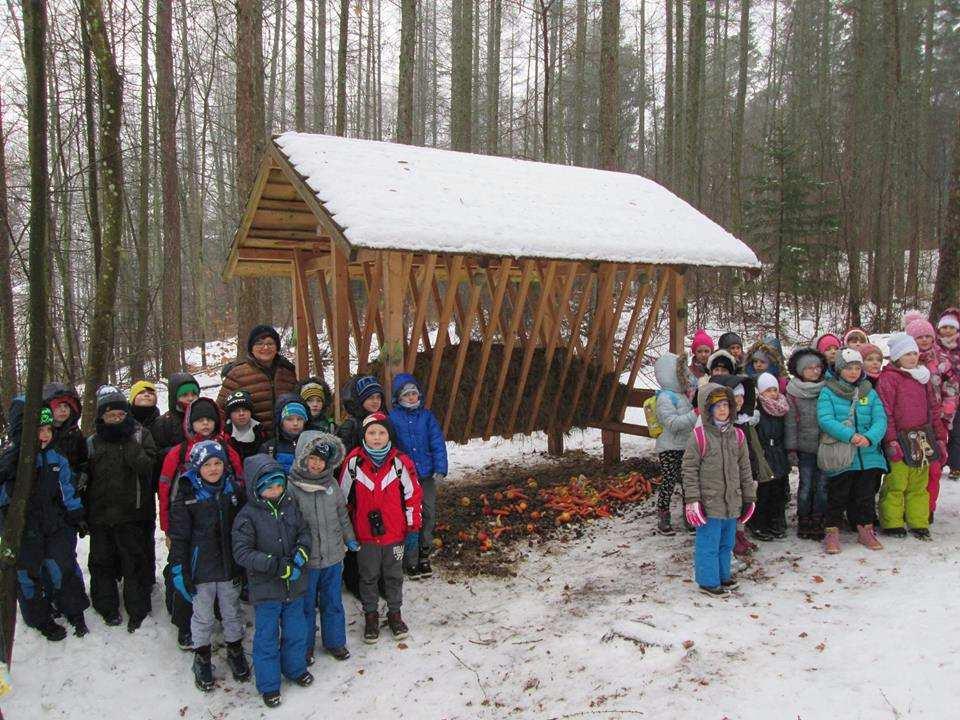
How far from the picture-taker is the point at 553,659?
365 centimetres

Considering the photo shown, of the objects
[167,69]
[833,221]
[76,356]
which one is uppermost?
[167,69]

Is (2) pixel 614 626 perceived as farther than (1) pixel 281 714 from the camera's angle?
Yes

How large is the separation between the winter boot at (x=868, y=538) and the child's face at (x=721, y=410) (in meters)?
1.53

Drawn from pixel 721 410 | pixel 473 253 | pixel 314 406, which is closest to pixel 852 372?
pixel 721 410

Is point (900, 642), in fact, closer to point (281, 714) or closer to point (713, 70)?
point (281, 714)

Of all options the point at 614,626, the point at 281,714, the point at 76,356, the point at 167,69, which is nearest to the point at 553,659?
the point at 614,626

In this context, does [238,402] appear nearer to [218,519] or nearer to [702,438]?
[218,519]

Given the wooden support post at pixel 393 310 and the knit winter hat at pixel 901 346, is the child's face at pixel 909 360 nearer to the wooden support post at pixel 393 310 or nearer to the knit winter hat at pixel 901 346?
the knit winter hat at pixel 901 346

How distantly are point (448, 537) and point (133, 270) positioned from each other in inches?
487

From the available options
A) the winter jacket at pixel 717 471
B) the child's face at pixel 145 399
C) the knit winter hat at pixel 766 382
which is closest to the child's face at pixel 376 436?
the child's face at pixel 145 399

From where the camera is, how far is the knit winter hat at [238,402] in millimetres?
4332

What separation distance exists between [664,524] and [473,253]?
280 centimetres

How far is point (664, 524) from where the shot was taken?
549cm

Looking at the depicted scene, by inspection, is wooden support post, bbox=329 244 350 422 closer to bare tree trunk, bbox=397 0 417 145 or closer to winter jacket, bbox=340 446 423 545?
winter jacket, bbox=340 446 423 545
